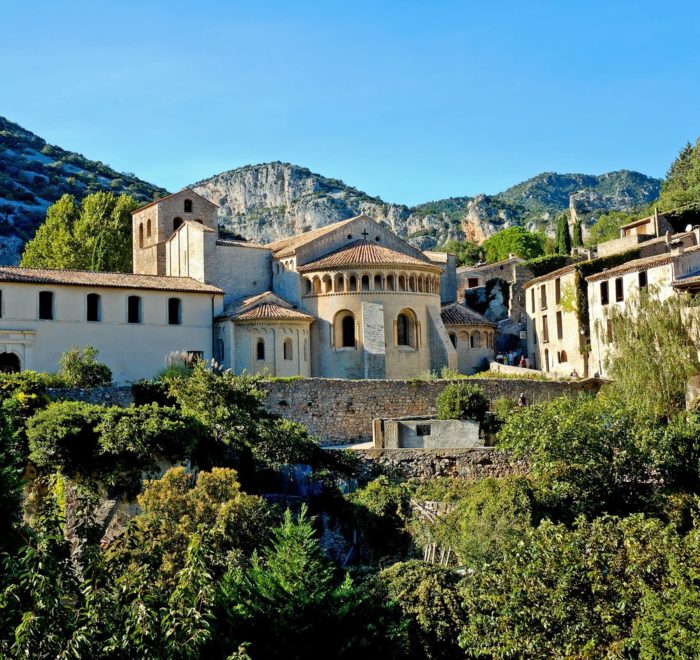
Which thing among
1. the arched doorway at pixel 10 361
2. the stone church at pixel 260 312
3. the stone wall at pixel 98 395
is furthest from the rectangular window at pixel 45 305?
the stone wall at pixel 98 395

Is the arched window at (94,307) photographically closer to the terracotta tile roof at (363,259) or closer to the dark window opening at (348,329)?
the terracotta tile roof at (363,259)

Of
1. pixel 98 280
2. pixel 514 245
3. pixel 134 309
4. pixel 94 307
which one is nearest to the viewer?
pixel 94 307

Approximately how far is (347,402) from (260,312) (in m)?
8.24

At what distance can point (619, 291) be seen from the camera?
48.7 m

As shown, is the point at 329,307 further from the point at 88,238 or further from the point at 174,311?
the point at 88,238

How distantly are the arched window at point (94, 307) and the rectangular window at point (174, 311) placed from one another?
3521mm

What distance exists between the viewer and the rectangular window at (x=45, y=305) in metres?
46.2

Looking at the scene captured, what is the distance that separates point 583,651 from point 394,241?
125 ft

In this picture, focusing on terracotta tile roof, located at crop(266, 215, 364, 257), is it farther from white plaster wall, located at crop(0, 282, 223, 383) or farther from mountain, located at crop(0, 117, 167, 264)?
mountain, located at crop(0, 117, 167, 264)

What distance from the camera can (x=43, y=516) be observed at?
18.7 m

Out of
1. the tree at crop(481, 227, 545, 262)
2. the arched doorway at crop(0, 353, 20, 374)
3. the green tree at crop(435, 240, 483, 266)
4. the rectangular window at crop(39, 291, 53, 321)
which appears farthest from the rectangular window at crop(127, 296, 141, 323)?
the green tree at crop(435, 240, 483, 266)

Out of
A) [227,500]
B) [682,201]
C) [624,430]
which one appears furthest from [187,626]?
[682,201]

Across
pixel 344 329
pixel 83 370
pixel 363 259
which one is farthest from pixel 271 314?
pixel 83 370

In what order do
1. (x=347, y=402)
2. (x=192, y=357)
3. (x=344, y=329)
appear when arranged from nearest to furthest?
(x=347, y=402), (x=192, y=357), (x=344, y=329)
